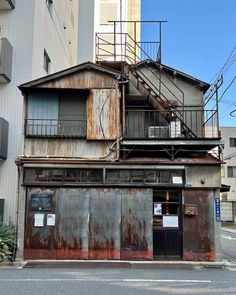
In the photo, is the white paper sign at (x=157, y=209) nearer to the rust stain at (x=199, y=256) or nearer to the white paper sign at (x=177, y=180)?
the white paper sign at (x=177, y=180)

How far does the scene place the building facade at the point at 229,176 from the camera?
4581 cm

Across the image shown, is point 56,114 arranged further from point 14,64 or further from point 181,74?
point 181,74

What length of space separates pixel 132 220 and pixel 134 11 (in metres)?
48.7

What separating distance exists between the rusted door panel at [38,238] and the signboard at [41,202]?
0.11 m

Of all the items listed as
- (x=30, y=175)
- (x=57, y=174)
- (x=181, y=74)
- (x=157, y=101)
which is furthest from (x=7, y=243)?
(x=181, y=74)

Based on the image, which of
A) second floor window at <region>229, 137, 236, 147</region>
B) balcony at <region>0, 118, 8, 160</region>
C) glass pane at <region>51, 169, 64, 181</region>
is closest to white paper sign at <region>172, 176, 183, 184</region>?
glass pane at <region>51, 169, 64, 181</region>

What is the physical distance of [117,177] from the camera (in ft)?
47.4

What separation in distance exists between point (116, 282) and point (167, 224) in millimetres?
4600

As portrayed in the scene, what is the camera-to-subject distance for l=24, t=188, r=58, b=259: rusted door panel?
13938 mm

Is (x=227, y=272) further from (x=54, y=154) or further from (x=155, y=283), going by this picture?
(x=54, y=154)

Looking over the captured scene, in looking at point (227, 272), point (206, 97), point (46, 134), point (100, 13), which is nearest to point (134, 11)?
point (100, 13)

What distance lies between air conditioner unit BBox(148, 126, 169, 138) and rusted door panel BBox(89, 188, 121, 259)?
2694 millimetres

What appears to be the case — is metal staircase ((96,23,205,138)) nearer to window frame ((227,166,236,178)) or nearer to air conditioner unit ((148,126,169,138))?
A: air conditioner unit ((148,126,169,138))

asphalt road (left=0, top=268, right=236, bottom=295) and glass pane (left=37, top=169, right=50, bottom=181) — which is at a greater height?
glass pane (left=37, top=169, right=50, bottom=181)
